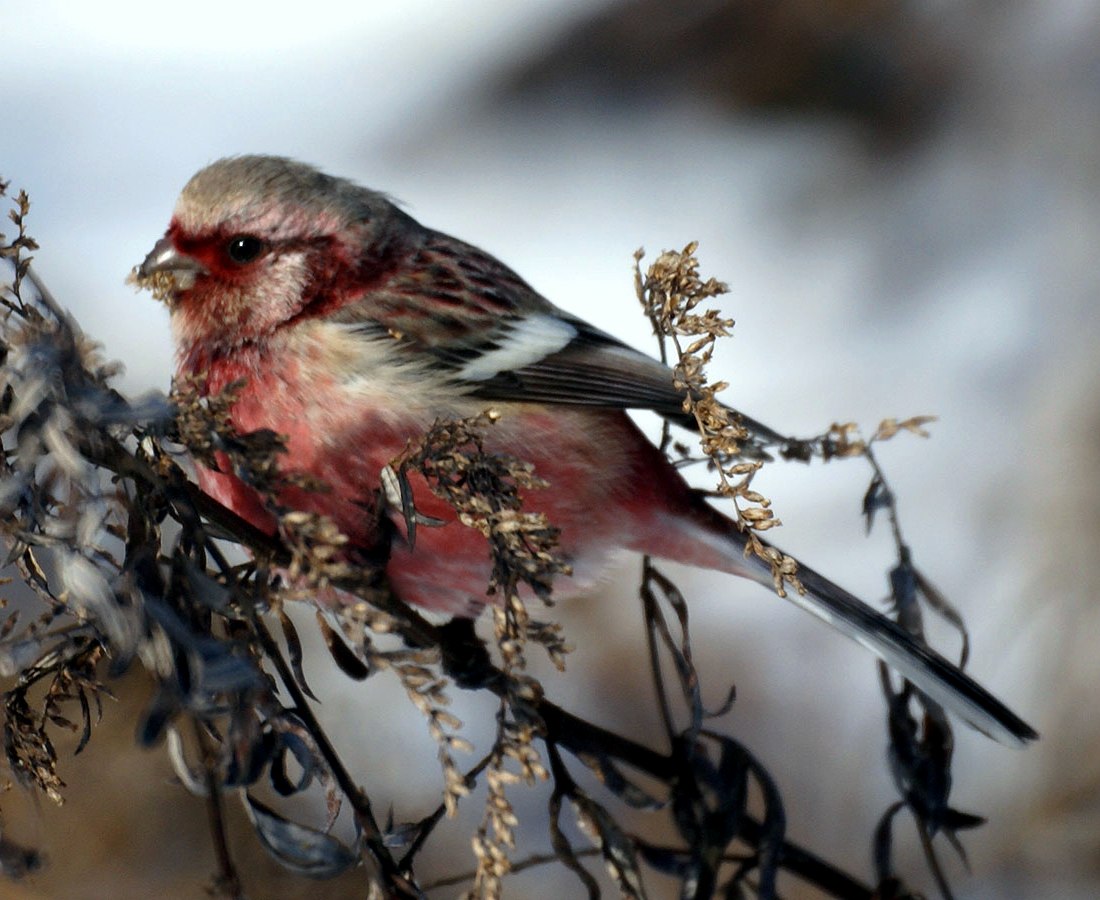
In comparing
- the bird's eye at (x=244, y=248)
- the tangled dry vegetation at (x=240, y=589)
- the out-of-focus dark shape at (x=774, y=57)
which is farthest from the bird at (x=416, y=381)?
the out-of-focus dark shape at (x=774, y=57)

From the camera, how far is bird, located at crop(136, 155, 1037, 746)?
1.80 meters

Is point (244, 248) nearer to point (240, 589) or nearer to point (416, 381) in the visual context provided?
point (416, 381)

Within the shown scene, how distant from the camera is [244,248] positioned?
196 centimetres

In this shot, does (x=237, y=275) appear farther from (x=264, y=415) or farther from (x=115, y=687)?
(x=115, y=687)

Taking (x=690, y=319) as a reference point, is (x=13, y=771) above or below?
below

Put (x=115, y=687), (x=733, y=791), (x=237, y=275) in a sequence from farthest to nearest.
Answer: (x=115, y=687) → (x=237, y=275) → (x=733, y=791)

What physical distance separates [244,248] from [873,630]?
1.09 metres

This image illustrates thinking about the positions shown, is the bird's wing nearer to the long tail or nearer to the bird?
the bird

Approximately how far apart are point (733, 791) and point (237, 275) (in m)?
1.05

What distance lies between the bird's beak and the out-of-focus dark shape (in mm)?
2808

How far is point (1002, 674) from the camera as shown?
345cm

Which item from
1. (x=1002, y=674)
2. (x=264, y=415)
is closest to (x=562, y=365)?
(x=264, y=415)

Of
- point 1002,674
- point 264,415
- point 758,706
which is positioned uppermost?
point 1002,674

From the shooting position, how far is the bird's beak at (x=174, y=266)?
75.5 inches
